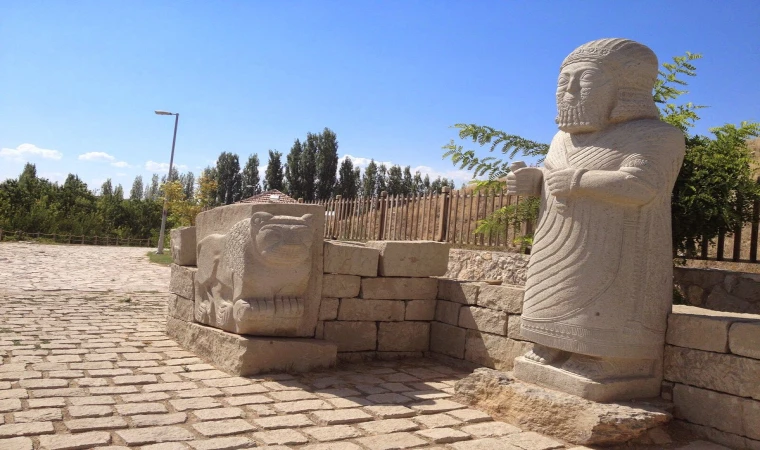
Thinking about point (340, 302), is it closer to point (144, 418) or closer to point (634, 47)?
point (144, 418)

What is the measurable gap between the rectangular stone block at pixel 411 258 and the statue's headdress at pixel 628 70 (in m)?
2.59

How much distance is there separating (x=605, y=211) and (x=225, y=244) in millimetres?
3384

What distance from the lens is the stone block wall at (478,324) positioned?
520 cm

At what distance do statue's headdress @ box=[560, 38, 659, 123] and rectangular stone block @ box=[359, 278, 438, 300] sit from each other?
9.28ft

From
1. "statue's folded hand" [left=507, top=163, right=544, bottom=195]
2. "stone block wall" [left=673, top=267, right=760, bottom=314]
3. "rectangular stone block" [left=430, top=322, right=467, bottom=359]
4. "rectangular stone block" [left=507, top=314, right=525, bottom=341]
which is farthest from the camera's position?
"rectangular stone block" [left=430, top=322, right=467, bottom=359]

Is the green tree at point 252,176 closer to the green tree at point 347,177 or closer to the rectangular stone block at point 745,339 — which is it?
the green tree at point 347,177

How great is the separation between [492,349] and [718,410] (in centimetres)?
209

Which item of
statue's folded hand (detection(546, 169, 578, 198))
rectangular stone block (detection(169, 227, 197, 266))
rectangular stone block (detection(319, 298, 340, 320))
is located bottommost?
rectangular stone block (detection(319, 298, 340, 320))

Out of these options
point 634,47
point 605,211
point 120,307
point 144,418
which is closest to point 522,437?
point 605,211

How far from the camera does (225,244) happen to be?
5.43m

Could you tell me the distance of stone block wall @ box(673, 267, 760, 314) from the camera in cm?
546

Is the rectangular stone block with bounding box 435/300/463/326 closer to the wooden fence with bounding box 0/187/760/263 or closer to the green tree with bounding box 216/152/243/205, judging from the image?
the wooden fence with bounding box 0/187/760/263

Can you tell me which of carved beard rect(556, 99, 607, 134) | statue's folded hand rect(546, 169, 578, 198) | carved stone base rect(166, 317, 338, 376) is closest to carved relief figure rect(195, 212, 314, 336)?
carved stone base rect(166, 317, 338, 376)

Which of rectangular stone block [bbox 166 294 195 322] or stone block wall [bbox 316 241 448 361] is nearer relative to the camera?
stone block wall [bbox 316 241 448 361]
